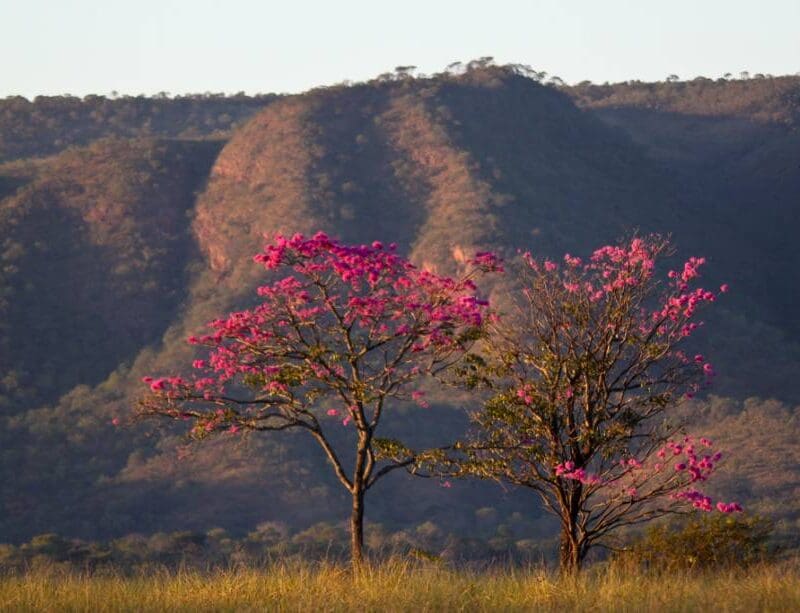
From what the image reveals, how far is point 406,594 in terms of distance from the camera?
13031 mm

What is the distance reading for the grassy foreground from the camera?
12695 mm

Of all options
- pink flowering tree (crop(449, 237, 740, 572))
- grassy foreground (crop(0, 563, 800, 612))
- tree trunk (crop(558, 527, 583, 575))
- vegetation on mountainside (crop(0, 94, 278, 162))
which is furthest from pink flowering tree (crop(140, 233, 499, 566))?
vegetation on mountainside (crop(0, 94, 278, 162))

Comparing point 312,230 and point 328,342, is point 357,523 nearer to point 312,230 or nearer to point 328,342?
point 328,342

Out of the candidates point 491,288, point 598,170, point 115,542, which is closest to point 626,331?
point 115,542

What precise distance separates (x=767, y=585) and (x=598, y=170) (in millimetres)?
70435

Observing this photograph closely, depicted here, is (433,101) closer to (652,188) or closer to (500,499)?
(652,188)

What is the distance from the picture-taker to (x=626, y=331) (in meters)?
17.9

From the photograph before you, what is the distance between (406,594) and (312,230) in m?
57.5

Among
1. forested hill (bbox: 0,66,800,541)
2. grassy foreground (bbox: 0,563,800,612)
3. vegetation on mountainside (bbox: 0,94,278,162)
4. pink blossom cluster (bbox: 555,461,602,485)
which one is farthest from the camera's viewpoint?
vegetation on mountainside (bbox: 0,94,278,162)

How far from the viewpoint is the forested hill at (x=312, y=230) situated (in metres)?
54.1

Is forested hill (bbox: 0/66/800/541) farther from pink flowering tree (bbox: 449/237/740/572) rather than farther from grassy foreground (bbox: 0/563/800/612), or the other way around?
grassy foreground (bbox: 0/563/800/612)

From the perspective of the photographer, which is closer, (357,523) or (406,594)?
(406,594)

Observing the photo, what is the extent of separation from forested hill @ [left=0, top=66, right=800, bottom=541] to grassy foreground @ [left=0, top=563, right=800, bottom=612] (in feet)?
98.0

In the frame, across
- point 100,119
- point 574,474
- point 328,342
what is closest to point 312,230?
point 100,119
